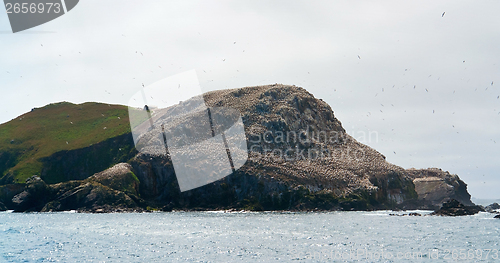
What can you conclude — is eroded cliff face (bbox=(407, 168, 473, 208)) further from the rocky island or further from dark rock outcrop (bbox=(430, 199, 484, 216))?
dark rock outcrop (bbox=(430, 199, 484, 216))

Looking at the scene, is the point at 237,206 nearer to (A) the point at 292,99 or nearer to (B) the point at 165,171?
(B) the point at 165,171

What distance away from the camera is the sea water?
31.1m

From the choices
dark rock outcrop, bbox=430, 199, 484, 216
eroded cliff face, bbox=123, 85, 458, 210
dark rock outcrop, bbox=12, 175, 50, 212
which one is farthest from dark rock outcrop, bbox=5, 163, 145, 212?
dark rock outcrop, bbox=430, 199, 484, 216

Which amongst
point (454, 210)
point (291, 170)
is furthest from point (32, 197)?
point (454, 210)

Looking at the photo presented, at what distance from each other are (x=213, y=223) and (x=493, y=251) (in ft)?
96.4

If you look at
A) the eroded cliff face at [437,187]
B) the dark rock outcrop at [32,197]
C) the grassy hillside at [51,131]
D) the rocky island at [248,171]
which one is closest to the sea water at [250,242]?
the rocky island at [248,171]

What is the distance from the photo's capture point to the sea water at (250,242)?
3108cm

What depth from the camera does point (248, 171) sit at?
81.8 metres

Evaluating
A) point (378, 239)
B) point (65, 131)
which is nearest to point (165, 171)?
point (65, 131)

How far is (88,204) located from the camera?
252 ft

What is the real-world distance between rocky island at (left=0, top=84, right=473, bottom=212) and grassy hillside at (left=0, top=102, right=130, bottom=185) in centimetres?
35

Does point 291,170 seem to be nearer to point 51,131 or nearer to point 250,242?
point 250,242

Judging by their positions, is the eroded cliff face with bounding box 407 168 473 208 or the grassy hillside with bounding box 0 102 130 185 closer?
the eroded cliff face with bounding box 407 168 473 208

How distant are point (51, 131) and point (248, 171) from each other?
202 feet
